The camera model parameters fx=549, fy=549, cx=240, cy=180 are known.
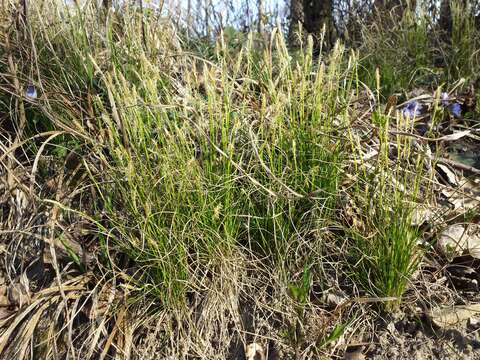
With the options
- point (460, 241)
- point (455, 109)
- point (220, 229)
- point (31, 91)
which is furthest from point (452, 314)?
point (31, 91)

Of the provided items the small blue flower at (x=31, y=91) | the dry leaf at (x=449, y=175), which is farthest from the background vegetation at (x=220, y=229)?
the small blue flower at (x=31, y=91)

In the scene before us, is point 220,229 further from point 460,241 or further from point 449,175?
point 449,175

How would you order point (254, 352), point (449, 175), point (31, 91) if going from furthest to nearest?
point (31, 91) < point (449, 175) < point (254, 352)

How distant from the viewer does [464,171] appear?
2.45m

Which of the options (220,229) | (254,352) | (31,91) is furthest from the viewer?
(31,91)

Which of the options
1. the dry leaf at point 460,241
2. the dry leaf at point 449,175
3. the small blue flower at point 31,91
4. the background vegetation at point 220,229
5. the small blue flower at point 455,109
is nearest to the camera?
the background vegetation at point 220,229

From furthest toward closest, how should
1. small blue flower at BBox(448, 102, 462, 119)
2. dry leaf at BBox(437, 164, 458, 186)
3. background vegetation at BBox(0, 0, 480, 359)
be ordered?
small blue flower at BBox(448, 102, 462, 119) → dry leaf at BBox(437, 164, 458, 186) → background vegetation at BBox(0, 0, 480, 359)

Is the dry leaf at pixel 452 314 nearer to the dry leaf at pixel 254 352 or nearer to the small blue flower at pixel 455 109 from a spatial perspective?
the dry leaf at pixel 254 352

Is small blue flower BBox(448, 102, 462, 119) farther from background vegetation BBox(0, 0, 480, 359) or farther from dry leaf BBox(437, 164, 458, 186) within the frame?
background vegetation BBox(0, 0, 480, 359)

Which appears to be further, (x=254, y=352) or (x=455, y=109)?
(x=455, y=109)

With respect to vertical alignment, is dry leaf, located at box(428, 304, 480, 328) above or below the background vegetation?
below

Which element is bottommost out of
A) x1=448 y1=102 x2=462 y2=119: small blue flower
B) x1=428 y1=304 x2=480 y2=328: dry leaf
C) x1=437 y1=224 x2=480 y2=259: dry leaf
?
x1=428 y1=304 x2=480 y2=328: dry leaf

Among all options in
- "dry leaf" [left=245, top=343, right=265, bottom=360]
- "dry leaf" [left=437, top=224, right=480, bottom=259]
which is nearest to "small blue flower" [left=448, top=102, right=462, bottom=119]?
"dry leaf" [left=437, top=224, right=480, bottom=259]

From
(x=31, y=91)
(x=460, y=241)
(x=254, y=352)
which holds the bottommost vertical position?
(x=254, y=352)
